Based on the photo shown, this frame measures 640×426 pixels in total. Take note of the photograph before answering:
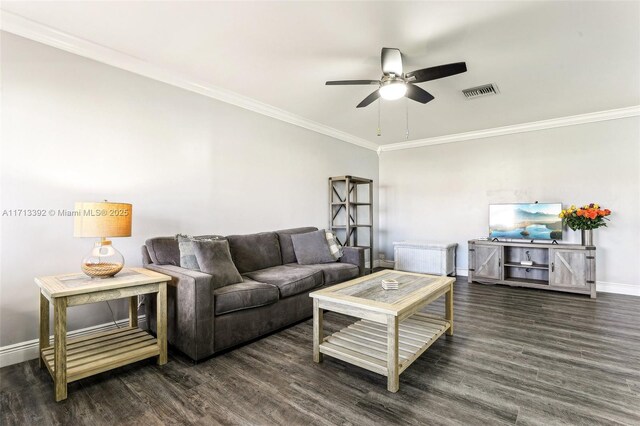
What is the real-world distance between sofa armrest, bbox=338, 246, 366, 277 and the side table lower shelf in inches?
97.7

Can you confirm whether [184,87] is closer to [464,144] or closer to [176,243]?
[176,243]

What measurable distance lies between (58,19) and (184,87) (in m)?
1.13

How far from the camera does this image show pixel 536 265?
4.79 m

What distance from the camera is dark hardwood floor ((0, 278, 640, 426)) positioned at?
1.76m

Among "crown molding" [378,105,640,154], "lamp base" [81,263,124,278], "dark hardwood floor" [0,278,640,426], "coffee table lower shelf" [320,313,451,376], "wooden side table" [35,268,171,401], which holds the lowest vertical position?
"dark hardwood floor" [0,278,640,426]

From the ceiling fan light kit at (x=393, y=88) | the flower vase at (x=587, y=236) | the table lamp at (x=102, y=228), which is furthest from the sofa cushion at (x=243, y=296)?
the flower vase at (x=587, y=236)

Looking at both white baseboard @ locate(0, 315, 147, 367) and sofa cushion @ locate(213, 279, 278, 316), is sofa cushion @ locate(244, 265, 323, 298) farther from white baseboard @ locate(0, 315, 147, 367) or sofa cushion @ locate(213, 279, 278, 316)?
white baseboard @ locate(0, 315, 147, 367)

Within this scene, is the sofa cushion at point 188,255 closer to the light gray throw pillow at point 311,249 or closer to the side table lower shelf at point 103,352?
the side table lower shelf at point 103,352

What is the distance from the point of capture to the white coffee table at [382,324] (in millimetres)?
2031

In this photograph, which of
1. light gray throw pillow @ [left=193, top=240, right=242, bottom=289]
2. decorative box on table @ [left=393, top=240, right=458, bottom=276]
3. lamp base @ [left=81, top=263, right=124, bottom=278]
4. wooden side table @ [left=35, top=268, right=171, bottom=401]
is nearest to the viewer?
wooden side table @ [left=35, top=268, right=171, bottom=401]

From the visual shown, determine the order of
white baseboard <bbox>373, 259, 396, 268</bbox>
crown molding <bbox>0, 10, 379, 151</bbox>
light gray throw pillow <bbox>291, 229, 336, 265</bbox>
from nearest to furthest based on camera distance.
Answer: crown molding <bbox>0, 10, 379, 151</bbox>
light gray throw pillow <bbox>291, 229, 336, 265</bbox>
white baseboard <bbox>373, 259, 396, 268</bbox>

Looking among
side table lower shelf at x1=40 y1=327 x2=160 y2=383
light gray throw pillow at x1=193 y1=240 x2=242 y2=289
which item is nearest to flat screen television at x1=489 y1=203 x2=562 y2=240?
light gray throw pillow at x1=193 y1=240 x2=242 y2=289

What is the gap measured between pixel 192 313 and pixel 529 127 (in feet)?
18.0

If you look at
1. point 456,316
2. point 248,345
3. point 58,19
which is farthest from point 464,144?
point 58,19
